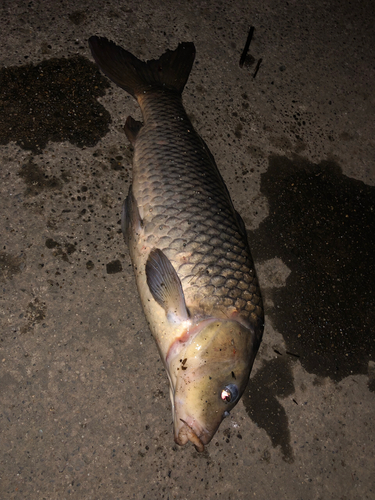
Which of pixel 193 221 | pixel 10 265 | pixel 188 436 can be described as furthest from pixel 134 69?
pixel 188 436

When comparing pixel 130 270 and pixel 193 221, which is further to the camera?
pixel 130 270

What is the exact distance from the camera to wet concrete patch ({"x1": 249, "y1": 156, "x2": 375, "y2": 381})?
9.30ft

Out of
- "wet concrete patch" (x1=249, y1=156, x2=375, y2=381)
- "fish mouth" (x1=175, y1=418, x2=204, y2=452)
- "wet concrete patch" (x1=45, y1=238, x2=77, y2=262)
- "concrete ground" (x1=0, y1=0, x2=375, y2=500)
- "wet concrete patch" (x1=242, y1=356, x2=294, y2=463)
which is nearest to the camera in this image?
Answer: "fish mouth" (x1=175, y1=418, x2=204, y2=452)

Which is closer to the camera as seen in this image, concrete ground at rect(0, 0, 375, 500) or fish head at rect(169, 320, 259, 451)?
fish head at rect(169, 320, 259, 451)

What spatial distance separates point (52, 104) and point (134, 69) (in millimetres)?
690

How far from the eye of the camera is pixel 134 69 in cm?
265

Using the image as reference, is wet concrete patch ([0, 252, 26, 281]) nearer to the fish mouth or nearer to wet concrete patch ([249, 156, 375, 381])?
the fish mouth

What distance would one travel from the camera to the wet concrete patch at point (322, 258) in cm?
283

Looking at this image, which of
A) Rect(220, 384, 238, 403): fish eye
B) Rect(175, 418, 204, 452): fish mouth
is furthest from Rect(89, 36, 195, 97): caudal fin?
Rect(175, 418, 204, 452): fish mouth

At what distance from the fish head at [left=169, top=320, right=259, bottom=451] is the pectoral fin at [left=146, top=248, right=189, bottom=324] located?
172 mm

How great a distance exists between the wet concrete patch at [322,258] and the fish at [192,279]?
86 cm

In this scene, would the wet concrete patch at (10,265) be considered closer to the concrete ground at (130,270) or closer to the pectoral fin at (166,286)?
the concrete ground at (130,270)

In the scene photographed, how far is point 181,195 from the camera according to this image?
2066 millimetres

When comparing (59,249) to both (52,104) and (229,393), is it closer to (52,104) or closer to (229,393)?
(52,104)
